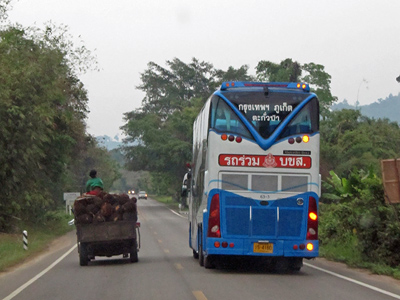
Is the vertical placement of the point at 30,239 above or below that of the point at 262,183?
below

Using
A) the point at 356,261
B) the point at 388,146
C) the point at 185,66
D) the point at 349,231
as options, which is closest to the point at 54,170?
the point at 349,231

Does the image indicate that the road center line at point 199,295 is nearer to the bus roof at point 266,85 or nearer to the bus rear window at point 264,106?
the bus rear window at point 264,106

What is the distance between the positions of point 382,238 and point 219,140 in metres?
5.23

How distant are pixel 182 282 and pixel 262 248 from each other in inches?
92.1

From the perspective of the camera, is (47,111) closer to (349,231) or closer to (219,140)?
(349,231)

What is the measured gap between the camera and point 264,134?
50.1 ft

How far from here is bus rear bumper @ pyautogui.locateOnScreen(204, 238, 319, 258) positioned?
1517cm

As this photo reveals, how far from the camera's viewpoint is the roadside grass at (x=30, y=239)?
68.5 feet

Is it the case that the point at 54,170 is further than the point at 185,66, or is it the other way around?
the point at 185,66

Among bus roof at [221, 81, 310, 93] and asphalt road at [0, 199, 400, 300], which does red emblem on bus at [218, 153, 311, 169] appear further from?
asphalt road at [0, 199, 400, 300]

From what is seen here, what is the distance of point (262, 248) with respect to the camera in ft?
49.9

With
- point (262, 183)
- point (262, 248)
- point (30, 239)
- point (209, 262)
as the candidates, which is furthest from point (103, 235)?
point (30, 239)

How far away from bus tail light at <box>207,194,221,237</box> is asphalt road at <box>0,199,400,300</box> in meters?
0.90

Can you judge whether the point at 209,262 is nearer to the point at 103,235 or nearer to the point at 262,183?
the point at 262,183
